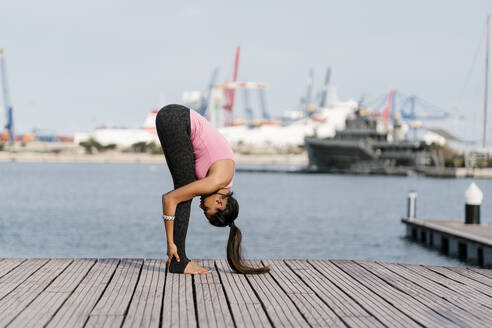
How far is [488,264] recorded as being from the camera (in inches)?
521

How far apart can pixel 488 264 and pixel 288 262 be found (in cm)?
801

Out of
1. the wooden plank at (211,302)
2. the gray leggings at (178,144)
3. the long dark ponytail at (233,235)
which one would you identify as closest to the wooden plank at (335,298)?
the long dark ponytail at (233,235)

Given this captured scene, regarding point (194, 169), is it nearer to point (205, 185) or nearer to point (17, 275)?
point (205, 185)

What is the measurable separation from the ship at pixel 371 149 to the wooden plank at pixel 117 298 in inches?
3464

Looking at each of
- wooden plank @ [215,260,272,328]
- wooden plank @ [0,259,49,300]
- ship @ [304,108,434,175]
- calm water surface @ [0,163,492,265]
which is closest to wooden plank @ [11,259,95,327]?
wooden plank @ [0,259,49,300]

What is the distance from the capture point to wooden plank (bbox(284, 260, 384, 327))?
4.09 m

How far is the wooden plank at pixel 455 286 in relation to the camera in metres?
4.85

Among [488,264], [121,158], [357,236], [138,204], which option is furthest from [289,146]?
[488,264]

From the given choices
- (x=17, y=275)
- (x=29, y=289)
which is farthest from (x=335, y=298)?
(x=17, y=275)

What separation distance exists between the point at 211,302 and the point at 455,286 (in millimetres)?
1994

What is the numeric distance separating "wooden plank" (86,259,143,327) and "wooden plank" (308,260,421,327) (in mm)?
1491

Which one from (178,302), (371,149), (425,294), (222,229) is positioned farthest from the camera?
(371,149)

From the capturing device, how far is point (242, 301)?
456 cm

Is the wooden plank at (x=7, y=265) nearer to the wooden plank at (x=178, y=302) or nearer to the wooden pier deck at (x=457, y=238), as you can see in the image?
the wooden plank at (x=178, y=302)
